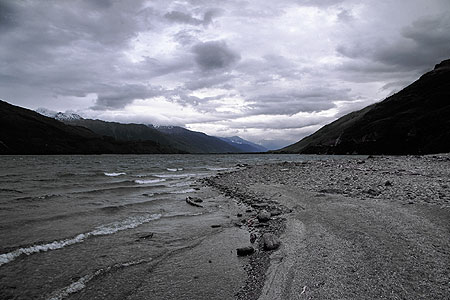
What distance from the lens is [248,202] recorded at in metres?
17.0

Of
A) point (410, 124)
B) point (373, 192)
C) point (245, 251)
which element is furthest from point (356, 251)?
point (410, 124)

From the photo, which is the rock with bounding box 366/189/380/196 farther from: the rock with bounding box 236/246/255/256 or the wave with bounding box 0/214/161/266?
Result: the wave with bounding box 0/214/161/266

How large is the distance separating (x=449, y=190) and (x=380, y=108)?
626ft

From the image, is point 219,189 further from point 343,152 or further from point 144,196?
point 343,152

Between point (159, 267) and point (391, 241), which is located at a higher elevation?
point (391, 241)

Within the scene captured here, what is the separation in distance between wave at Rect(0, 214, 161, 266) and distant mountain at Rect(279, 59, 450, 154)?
326 ft

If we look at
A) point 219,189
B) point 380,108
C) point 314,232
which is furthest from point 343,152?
point 314,232

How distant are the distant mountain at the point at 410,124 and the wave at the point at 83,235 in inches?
3910

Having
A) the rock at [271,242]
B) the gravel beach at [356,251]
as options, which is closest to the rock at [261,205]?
the gravel beach at [356,251]

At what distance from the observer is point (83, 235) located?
1029cm

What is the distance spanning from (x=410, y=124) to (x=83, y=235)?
150m

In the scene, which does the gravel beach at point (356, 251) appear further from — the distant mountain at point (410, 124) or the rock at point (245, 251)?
the distant mountain at point (410, 124)

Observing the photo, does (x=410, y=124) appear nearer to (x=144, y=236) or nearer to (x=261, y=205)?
(x=261, y=205)

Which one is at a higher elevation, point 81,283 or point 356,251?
point 356,251
